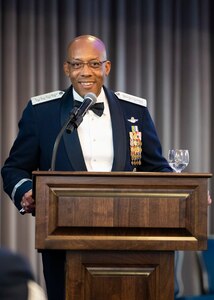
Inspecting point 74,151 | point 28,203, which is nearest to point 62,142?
point 74,151

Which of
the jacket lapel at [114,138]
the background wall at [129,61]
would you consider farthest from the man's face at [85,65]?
the background wall at [129,61]

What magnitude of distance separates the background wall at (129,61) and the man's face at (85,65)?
2.64 m

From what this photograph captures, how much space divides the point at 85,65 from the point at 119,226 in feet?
3.02

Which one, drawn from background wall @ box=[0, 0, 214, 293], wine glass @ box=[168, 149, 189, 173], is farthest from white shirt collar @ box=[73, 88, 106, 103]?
background wall @ box=[0, 0, 214, 293]

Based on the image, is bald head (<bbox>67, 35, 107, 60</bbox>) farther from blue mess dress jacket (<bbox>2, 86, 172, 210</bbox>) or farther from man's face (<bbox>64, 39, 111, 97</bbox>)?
blue mess dress jacket (<bbox>2, 86, 172, 210</bbox>)

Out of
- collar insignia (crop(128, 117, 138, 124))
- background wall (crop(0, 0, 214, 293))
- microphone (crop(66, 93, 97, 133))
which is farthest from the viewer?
background wall (crop(0, 0, 214, 293))

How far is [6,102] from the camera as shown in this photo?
6.02 m

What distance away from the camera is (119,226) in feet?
9.20

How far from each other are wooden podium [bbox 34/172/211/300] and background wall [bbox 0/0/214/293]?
3196 mm

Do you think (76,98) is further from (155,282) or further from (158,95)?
(158,95)

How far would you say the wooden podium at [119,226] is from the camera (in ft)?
9.14

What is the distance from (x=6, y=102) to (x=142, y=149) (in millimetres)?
2680

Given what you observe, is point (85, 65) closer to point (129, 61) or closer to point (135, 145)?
point (135, 145)

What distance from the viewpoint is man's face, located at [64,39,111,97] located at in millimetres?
3416
